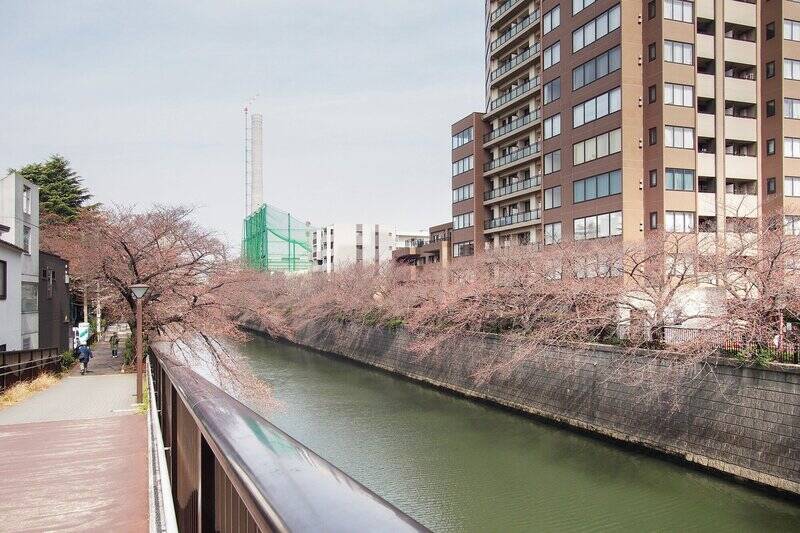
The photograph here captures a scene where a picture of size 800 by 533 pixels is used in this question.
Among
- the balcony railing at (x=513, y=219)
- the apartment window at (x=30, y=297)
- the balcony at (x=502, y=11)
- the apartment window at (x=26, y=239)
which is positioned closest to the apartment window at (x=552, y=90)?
the balcony railing at (x=513, y=219)

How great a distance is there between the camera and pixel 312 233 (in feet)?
277

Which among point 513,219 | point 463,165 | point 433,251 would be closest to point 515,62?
point 463,165

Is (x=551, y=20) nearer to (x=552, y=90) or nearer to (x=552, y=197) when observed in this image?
(x=552, y=90)

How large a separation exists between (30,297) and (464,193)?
82.3ft

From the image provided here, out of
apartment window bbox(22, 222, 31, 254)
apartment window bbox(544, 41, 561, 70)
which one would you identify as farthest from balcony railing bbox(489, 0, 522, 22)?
apartment window bbox(22, 222, 31, 254)

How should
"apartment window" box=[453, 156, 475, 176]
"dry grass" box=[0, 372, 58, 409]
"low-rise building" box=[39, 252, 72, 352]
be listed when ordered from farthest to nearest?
1. "apartment window" box=[453, 156, 475, 176]
2. "low-rise building" box=[39, 252, 72, 352]
3. "dry grass" box=[0, 372, 58, 409]

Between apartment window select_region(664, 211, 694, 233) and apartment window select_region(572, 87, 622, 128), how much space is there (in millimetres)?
5084

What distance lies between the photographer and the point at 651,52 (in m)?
25.9

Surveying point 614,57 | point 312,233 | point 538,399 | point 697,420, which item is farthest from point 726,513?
point 312,233

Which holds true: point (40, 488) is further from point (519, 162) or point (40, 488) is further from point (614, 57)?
point (519, 162)

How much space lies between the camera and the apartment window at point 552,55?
1202 inches

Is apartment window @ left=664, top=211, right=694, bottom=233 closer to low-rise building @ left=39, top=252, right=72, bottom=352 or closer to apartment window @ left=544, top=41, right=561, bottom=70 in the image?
apartment window @ left=544, top=41, right=561, bottom=70

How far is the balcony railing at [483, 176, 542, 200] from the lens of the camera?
3272 centimetres

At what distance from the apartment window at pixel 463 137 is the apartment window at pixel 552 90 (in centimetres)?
739
